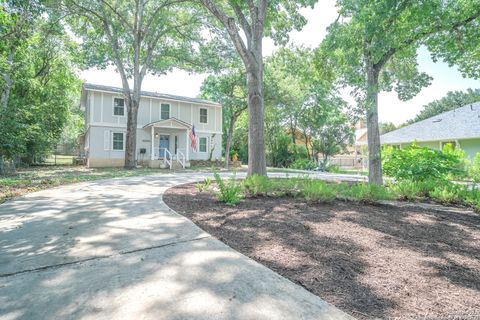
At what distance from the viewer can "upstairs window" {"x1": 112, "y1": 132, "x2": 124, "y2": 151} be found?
1966cm

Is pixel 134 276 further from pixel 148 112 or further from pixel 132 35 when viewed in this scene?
pixel 148 112

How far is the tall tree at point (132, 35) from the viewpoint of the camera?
51.9ft

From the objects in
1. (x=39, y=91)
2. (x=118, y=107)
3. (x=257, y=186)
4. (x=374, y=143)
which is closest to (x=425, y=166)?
(x=374, y=143)

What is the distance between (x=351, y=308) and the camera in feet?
6.33

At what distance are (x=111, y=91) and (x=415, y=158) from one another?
18.3 m

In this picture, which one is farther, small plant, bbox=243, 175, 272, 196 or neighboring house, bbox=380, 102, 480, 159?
neighboring house, bbox=380, 102, 480, 159

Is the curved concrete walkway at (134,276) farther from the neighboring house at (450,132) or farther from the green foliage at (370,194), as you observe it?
the neighboring house at (450,132)

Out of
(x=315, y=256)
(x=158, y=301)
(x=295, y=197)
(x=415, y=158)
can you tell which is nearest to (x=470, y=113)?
(x=415, y=158)

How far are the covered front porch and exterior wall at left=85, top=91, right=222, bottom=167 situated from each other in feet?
0.24

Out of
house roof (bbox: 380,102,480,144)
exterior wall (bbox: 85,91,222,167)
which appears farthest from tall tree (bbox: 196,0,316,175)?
house roof (bbox: 380,102,480,144)

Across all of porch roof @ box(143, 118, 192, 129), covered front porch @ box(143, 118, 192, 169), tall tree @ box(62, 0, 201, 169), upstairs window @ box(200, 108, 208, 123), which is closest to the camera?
tall tree @ box(62, 0, 201, 169)

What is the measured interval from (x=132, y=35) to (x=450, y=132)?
21.5 metres

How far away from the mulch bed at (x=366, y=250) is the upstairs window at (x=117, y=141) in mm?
16101

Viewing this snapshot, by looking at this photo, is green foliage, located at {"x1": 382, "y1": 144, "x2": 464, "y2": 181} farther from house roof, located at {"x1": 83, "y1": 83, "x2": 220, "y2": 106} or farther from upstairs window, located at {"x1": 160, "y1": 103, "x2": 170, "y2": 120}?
upstairs window, located at {"x1": 160, "y1": 103, "x2": 170, "y2": 120}
